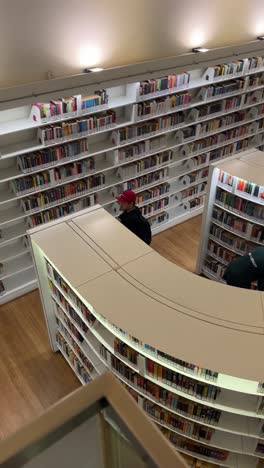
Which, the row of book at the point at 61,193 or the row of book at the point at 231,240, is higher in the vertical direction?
the row of book at the point at 61,193

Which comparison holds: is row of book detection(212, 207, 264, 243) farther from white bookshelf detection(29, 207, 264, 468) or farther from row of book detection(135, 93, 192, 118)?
white bookshelf detection(29, 207, 264, 468)

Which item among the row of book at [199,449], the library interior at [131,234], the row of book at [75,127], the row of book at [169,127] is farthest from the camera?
the row of book at [169,127]

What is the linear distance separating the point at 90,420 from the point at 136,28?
5.24m

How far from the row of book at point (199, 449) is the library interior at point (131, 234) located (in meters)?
0.02

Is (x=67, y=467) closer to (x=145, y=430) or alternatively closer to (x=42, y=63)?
(x=145, y=430)

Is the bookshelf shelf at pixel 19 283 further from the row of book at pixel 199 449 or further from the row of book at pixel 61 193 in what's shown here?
the row of book at pixel 199 449

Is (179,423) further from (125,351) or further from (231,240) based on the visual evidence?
(231,240)

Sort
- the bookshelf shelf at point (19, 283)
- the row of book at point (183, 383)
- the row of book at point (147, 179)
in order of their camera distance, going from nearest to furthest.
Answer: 1. the row of book at point (183, 383)
2. the bookshelf shelf at point (19, 283)
3. the row of book at point (147, 179)

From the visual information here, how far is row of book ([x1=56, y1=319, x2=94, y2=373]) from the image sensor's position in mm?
3688

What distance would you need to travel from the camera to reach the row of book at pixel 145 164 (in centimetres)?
551

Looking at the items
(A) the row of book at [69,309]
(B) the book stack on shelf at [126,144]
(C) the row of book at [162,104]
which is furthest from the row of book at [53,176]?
(A) the row of book at [69,309]

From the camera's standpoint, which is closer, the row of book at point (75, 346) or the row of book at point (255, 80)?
the row of book at point (75, 346)

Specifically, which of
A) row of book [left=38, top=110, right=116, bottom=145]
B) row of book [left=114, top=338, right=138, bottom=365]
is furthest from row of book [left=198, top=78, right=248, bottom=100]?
row of book [left=114, top=338, right=138, bottom=365]

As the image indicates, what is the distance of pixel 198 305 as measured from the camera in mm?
2926
